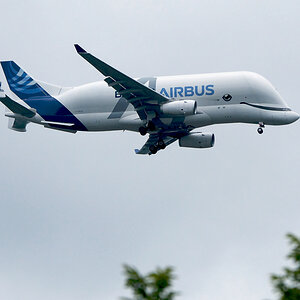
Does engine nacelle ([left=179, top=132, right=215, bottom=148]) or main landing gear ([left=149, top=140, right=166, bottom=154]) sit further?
main landing gear ([left=149, top=140, right=166, bottom=154])

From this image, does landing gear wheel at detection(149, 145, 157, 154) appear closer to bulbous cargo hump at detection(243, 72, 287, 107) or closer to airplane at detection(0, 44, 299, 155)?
airplane at detection(0, 44, 299, 155)

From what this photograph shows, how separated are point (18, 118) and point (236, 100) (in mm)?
16615

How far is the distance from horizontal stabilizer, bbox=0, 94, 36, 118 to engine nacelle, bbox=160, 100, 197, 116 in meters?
11.3

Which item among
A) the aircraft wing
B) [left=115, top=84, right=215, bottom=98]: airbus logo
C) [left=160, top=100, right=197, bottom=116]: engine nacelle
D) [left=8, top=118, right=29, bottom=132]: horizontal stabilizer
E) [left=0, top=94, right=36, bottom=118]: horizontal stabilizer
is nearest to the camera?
the aircraft wing

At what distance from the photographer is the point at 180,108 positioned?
4950 centimetres

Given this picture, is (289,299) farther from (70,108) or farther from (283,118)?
(70,108)

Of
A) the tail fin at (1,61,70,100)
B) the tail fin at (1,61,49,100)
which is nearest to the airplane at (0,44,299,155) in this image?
the tail fin at (1,61,70,100)

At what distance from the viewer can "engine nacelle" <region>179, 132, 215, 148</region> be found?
180ft

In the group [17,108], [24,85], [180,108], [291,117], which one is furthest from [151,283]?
[24,85]

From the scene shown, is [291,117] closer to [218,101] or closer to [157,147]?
[218,101]

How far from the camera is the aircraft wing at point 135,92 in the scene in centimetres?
4916

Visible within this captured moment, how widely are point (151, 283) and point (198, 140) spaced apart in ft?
130

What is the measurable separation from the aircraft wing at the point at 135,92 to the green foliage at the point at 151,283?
33.3 meters

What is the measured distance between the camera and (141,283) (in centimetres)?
1576
